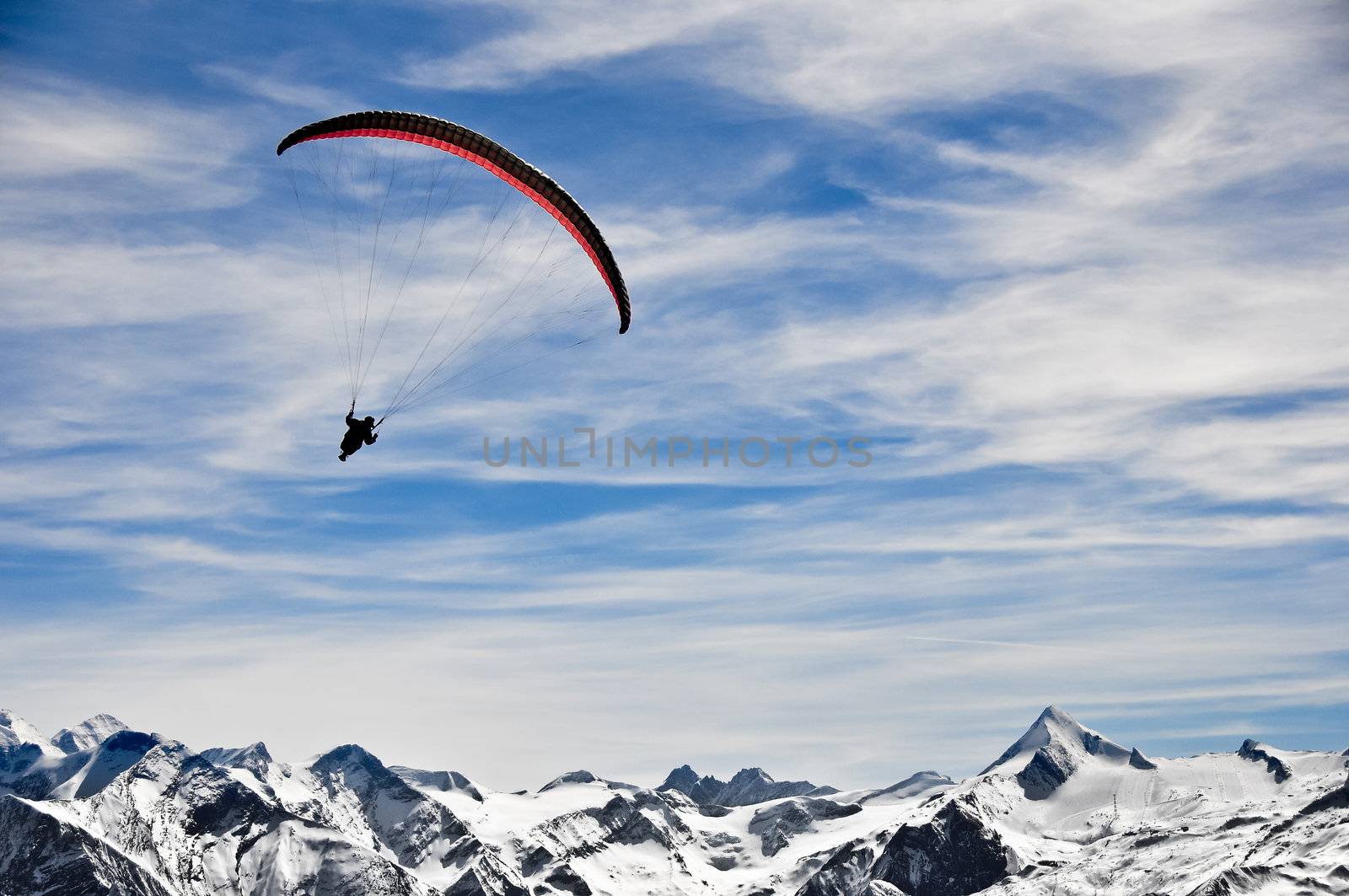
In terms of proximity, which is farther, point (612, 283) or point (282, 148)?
point (612, 283)

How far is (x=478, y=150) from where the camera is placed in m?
77.2

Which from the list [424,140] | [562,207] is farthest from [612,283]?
[424,140]

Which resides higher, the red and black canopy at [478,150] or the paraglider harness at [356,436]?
the red and black canopy at [478,150]

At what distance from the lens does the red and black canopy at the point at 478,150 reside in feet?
248

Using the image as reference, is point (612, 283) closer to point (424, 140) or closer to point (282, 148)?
point (424, 140)

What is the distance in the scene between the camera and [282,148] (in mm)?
75250

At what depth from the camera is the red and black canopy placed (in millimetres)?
75562

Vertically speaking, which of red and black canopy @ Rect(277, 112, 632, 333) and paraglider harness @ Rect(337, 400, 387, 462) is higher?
red and black canopy @ Rect(277, 112, 632, 333)

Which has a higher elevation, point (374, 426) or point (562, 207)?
point (562, 207)

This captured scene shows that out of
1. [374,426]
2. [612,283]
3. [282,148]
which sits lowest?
[374,426]

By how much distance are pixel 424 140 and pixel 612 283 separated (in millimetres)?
14871

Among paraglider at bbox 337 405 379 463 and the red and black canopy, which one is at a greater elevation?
the red and black canopy

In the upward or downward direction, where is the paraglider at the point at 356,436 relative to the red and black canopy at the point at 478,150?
downward

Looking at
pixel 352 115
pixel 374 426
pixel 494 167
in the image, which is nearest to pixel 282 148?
pixel 352 115
